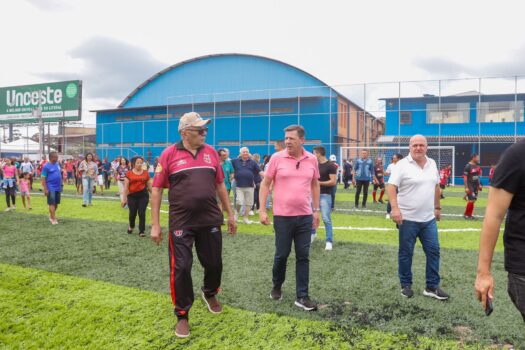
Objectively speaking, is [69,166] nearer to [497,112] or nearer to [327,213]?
[327,213]

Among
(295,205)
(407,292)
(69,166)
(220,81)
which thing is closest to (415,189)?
(407,292)

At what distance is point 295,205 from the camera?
471cm

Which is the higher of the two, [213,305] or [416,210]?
[416,210]

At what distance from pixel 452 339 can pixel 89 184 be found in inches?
552

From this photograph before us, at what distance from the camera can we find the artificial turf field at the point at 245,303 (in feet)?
12.9

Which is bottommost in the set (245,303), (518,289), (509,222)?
(245,303)

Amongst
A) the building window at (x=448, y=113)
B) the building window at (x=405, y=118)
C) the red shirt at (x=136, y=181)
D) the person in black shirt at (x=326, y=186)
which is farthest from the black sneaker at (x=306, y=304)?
the building window at (x=405, y=118)

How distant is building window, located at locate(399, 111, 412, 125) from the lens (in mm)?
29156

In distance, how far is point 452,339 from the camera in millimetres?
3854

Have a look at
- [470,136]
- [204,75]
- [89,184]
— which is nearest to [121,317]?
[89,184]

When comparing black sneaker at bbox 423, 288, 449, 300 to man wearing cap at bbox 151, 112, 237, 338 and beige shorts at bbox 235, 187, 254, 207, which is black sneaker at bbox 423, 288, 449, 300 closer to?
man wearing cap at bbox 151, 112, 237, 338

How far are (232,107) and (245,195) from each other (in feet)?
79.3

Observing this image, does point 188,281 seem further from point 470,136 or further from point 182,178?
point 470,136

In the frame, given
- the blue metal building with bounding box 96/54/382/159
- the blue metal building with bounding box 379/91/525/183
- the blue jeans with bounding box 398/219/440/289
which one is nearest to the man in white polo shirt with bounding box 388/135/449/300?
the blue jeans with bounding box 398/219/440/289
